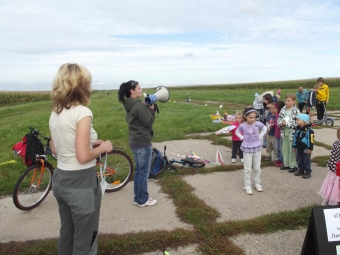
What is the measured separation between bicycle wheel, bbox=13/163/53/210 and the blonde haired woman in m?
1.95

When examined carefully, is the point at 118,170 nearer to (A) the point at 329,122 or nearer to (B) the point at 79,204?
(B) the point at 79,204

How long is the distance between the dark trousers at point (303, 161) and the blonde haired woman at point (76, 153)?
4.12 metres

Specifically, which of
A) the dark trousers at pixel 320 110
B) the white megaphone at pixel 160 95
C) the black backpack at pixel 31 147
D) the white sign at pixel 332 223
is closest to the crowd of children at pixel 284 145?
the white sign at pixel 332 223

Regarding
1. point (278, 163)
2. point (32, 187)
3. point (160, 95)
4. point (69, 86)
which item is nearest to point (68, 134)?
point (69, 86)

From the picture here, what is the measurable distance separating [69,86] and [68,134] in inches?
14.7

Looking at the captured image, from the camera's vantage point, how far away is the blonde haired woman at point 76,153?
7.55ft

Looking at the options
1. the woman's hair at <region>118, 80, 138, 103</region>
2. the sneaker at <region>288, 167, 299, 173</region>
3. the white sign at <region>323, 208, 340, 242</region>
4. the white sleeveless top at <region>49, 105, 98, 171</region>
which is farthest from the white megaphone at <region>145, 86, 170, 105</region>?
the sneaker at <region>288, 167, 299, 173</region>

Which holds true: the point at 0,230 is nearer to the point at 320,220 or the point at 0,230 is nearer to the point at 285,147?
the point at 320,220

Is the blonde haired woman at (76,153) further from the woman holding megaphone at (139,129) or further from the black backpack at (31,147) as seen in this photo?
the black backpack at (31,147)

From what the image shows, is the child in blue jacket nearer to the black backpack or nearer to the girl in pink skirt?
the girl in pink skirt

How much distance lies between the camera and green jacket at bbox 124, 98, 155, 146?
391 centimetres

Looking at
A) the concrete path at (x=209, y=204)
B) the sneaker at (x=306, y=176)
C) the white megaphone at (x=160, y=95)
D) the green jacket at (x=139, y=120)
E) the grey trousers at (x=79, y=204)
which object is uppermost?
the white megaphone at (x=160, y=95)

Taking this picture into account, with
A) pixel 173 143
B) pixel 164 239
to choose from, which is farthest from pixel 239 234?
pixel 173 143

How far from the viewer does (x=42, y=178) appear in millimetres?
4648
